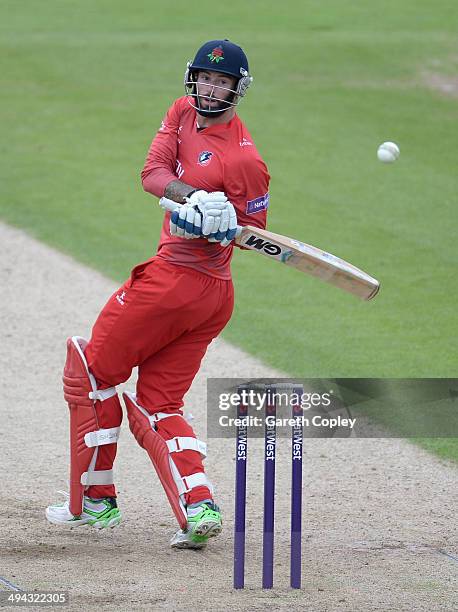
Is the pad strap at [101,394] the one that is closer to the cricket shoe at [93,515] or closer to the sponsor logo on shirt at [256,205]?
the cricket shoe at [93,515]

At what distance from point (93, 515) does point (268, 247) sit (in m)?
1.54

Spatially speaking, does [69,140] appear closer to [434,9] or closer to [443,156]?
[443,156]

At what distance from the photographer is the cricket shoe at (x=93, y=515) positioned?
17.9ft

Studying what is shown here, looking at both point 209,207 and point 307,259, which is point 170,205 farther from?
point 307,259

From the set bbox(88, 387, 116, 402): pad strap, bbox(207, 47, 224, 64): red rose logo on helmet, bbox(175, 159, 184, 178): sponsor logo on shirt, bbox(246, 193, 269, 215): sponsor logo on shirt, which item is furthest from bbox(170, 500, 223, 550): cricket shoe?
bbox(207, 47, 224, 64): red rose logo on helmet

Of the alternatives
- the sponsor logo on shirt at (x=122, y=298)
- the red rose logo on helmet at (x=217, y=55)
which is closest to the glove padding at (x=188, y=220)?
the sponsor logo on shirt at (x=122, y=298)

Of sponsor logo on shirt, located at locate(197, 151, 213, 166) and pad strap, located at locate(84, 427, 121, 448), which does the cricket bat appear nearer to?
sponsor logo on shirt, located at locate(197, 151, 213, 166)

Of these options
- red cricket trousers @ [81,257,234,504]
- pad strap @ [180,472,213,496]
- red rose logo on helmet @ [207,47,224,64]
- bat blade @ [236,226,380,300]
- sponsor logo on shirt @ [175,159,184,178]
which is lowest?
pad strap @ [180,472,213,496]

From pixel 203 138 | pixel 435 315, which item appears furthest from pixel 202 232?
pixel 435 315

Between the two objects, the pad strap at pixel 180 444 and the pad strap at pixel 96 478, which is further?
the pad strap at pixel 96 478

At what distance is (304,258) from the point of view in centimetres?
519

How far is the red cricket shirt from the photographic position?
5.14 metres

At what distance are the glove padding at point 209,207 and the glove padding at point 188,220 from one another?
22 millimetres

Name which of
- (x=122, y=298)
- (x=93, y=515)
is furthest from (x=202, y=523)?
(x=122, y=298)
